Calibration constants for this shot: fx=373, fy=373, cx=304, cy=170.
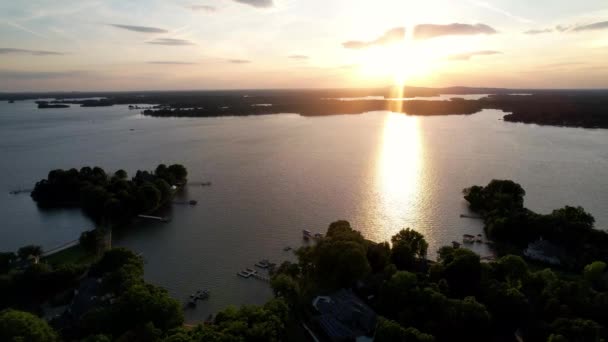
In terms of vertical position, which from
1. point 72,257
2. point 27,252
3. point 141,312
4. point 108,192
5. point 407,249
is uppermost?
point 108,192

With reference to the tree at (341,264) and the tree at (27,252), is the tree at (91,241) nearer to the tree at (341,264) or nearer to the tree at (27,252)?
the tree at (27,252)

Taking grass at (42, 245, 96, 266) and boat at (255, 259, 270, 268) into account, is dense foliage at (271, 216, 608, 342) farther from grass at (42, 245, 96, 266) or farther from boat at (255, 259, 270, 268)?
grass at (42, 245, 96, 266)

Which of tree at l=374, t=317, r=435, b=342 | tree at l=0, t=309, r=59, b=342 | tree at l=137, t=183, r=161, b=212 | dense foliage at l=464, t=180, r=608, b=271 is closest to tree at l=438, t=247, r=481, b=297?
tree at l=374, t=317, r=435, b=342

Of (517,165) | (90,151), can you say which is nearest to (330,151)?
(517,165)

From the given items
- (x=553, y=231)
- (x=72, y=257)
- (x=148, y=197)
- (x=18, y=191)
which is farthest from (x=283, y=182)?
(x=18, y=191)

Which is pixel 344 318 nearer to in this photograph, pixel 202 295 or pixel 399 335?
pixel 399 335

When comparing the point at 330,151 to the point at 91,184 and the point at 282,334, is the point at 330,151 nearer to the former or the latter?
the point at 91,184
